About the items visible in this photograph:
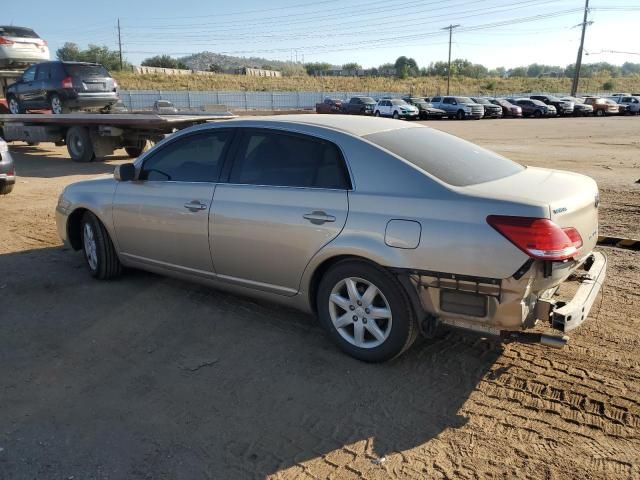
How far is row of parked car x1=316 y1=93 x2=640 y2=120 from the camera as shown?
39.7 m

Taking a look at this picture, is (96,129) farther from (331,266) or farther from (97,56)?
(97,56)

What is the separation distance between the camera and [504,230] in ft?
9.91

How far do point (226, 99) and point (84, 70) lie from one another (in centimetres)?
3600

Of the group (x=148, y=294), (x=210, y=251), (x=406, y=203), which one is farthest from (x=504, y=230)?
(x=148, y=294)

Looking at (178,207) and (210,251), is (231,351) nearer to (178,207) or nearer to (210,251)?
(210,251)

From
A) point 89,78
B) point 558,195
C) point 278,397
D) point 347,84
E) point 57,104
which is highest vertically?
point 347,84

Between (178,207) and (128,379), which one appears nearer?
(128,379)

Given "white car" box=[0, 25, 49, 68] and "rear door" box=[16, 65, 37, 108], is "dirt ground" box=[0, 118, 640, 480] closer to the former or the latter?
"rear door" box=[16, 65, 37, 108]

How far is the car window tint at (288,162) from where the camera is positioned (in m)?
3.76

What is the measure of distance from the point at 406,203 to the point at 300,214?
2.61 ft

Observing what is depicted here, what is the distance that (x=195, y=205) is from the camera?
14.3ft

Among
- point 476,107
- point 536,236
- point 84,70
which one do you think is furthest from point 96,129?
point 476,107

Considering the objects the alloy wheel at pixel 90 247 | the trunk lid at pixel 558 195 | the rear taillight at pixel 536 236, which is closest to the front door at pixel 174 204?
the alloy wheel at pixel 90 247

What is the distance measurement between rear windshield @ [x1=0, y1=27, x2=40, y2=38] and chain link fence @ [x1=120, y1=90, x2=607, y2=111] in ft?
74.5
